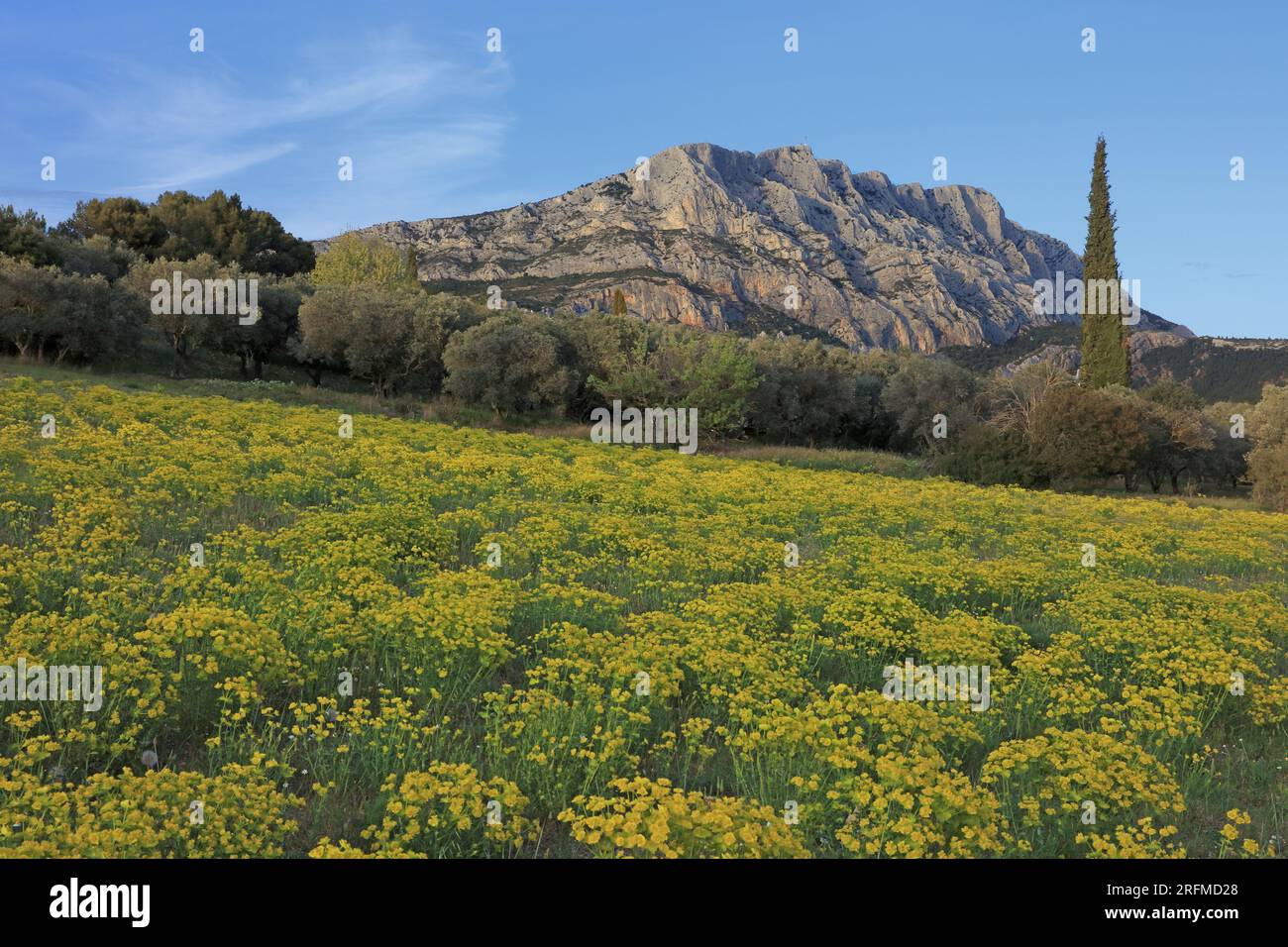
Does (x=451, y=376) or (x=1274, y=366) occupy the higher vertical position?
(x=1274, y=366)

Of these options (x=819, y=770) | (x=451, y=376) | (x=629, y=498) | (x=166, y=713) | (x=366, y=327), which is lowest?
(x=819, y=770)

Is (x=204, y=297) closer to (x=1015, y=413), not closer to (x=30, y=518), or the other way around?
(x=30, y=518)

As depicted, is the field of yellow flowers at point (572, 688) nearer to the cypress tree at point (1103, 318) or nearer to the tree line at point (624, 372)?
the tree line at point (624, 372)

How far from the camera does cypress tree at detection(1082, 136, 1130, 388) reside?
205 ft

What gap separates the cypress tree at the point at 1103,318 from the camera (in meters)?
62.6

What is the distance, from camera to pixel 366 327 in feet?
166

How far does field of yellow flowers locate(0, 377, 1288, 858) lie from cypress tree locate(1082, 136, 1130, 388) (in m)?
55.0

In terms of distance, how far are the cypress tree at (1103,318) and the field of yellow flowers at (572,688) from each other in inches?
2164

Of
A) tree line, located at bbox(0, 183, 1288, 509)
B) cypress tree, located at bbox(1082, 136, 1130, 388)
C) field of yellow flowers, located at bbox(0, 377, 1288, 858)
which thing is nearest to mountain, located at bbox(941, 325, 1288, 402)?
cypress tree, located at bbox(1082, 136, 1130, 388)

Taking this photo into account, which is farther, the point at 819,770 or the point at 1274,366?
the point at 1274,366

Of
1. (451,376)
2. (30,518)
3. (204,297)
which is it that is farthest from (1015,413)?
(204,297)
